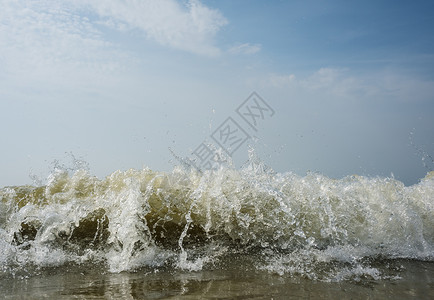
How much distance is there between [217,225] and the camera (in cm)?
445

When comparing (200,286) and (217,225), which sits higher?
(217,225)

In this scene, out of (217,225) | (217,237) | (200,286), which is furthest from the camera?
(217,225)

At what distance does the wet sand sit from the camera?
262 centimetres

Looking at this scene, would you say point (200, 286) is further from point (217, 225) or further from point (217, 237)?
point (217, 225)

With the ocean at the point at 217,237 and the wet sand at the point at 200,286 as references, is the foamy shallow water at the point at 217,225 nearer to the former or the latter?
the ocean at the point at 217,237

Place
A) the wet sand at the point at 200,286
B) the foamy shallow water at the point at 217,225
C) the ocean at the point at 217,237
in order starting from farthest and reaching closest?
the foamy shallow water at the point at 217,225
the ocean at the point at 217,237
the wet sand at the point at 200,286

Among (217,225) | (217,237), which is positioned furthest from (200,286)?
(217,225)

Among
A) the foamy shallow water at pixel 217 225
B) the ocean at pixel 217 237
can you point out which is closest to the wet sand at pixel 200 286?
the ocean at pixel 217 237

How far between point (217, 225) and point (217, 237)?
0.54ft

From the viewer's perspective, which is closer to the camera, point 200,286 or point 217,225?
point 200,286

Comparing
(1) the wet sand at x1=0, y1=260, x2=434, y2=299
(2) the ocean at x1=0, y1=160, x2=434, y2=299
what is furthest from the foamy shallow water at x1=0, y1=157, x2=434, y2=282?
(1) the wet sand at x1=0, y1=260, x2=434, y2=299

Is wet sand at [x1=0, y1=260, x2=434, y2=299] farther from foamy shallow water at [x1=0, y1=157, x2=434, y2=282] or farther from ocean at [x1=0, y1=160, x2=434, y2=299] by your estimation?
foamy shallow water at [x1=0, y1=157, x2=434, y2=282]

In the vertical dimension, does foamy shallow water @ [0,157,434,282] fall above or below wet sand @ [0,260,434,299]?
above

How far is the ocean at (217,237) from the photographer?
9.41 feet
